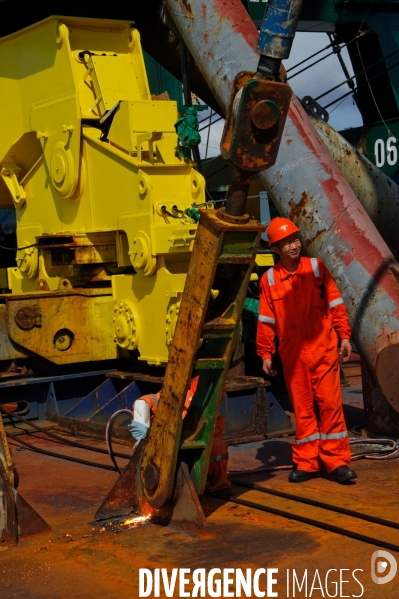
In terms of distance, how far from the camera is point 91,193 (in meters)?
7.70

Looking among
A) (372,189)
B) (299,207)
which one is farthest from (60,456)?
(372,189)

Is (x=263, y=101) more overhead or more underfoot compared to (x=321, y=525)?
more overhead

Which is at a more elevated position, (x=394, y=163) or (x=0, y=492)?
(x=394, y=163)

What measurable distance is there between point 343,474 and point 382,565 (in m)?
1.53

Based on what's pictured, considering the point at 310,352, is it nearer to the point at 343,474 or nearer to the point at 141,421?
the point at 343,474

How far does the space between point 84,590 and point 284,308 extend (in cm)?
239

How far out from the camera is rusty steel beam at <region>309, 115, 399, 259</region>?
24.9 feet

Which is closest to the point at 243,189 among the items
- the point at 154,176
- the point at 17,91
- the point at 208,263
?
the point at 208,263

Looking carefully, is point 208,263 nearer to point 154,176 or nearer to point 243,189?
point 243,189

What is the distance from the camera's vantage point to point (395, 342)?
5652mm

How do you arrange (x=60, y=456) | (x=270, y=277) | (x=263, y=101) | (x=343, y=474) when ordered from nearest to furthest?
(x=263, y=101), (x=343, y=474), (x=270, y=277), (x=60, y=456)

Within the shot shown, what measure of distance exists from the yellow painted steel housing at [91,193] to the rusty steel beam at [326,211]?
66 cm

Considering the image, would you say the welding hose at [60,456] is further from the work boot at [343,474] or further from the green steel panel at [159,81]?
the green steel panel at [159,81]

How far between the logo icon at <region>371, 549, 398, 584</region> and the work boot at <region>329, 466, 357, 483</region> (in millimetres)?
1296
